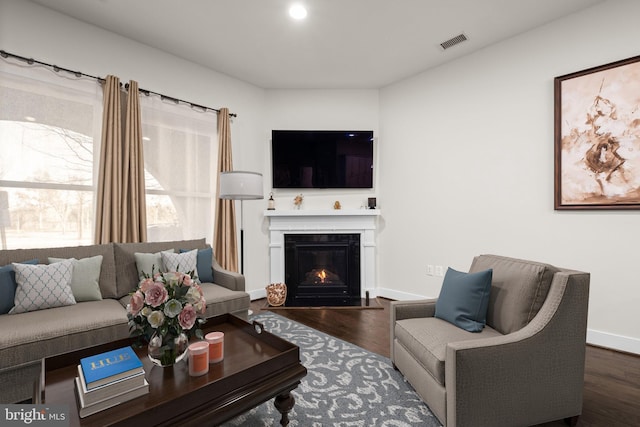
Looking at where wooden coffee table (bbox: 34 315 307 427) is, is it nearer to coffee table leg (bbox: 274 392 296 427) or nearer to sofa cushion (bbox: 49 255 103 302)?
coffee table leg (bbox: 274 392 296 427)

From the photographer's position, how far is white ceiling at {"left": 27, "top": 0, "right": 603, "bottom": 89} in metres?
2.81

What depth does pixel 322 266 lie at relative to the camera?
448 cm

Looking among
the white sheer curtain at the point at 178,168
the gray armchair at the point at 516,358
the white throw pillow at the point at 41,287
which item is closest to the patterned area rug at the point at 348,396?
the gray armchair at the point at 516,358

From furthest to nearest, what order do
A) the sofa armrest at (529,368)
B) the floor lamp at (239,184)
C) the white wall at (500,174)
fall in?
the floor lamp at (239,184) → the white wall at (500,174) → the sofa armrest at (529,368)

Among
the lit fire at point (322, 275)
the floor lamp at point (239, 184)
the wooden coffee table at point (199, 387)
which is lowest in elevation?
the lit fire at point (322, 275)

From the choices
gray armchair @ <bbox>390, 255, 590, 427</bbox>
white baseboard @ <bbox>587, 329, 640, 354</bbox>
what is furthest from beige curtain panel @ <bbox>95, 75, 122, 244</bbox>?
white baseboard @ <bbox>587, 329, 640, 354</bbox>

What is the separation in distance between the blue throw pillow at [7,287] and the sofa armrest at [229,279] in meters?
1.49

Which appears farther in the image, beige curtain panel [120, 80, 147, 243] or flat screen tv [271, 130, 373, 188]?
flat screen tv [271, 130, 373, 188]

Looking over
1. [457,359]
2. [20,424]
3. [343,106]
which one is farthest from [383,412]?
[343,106]

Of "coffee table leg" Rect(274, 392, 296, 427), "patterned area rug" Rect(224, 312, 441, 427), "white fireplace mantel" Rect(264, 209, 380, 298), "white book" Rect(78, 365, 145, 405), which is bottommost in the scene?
"patterned area rug" Rect(224, 312, 441, 427)

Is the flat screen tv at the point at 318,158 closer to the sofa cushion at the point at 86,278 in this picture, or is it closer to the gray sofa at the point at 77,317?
the gray sofa at the point at 77,317

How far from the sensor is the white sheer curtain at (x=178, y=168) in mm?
3438

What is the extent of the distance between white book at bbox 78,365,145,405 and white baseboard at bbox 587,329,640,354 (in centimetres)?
351

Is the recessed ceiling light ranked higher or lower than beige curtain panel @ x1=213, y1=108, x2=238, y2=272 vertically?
higher
